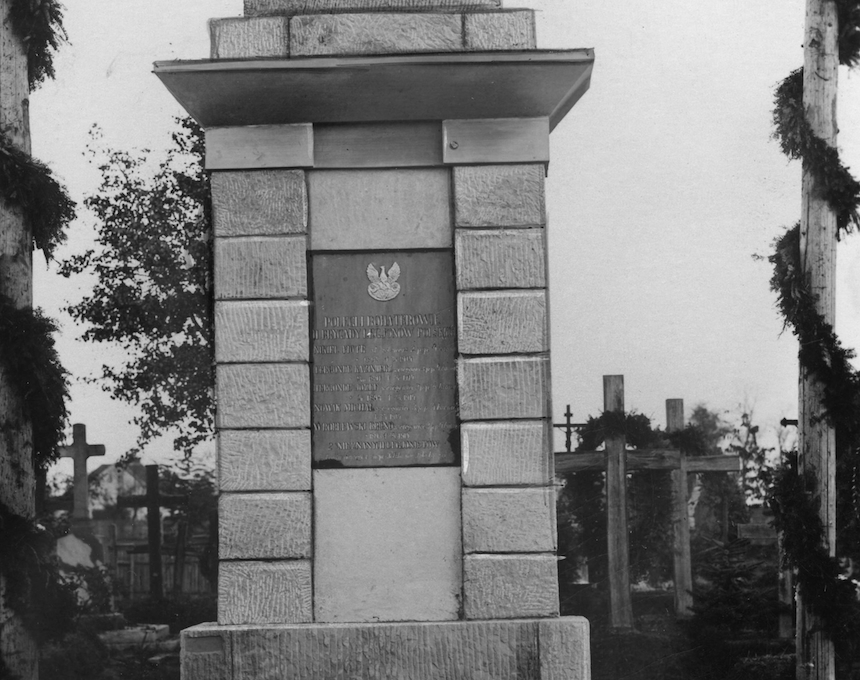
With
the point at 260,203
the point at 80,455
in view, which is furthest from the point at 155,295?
the point at 260,203

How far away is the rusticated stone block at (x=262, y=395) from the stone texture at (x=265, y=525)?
41 cm

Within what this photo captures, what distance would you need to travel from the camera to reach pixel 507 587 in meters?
6.92

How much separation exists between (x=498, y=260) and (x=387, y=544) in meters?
1.73

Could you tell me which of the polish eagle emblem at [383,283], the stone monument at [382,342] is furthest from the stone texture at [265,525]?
the polish eagle emblem at [383,283]

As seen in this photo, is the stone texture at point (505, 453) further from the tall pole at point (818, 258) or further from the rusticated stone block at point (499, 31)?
the tall pole at point (818, 258)

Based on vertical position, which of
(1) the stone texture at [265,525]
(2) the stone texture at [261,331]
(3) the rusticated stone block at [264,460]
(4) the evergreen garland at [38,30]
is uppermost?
(4) the evergreen garland at [38,30]

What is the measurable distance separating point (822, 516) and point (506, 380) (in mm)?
4460

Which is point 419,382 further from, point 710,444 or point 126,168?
point 710,444

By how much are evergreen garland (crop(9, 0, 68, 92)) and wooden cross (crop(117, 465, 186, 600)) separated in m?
5.24

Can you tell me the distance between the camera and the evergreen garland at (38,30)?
36.1 ft

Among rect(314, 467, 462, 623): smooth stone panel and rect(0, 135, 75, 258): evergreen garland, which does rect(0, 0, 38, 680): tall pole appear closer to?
rect(0, 135, 75, 258): evergreen garland

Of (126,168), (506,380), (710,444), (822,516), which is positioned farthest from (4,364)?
(710,444)

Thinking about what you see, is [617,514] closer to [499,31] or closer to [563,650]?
[563,650]

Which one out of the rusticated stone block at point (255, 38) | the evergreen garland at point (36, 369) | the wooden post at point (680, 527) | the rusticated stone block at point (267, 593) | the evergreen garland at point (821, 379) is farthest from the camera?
the wooden post at point (680, 527)
